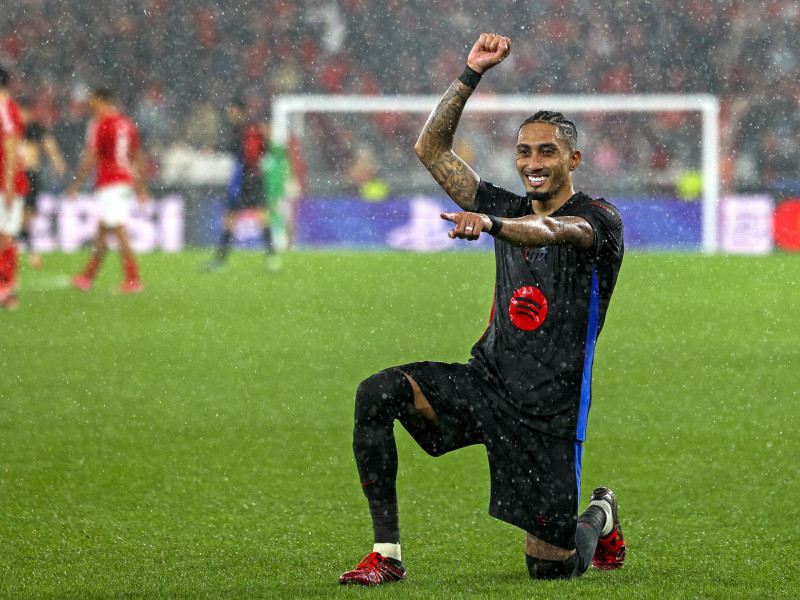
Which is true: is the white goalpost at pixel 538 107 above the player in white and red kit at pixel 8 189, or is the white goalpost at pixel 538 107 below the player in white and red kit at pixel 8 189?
above

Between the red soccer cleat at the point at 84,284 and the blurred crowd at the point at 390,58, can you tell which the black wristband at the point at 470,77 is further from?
the blurred crowd at the point at 390,58

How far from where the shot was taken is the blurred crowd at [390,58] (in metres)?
21.3

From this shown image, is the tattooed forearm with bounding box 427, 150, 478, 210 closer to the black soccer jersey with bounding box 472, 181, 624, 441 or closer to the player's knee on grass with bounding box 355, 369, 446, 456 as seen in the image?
the black soccer jersey with bounding box 472, 181, 624, 441

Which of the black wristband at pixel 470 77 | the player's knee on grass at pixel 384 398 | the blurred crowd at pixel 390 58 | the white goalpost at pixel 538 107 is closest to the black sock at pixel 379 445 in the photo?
the player's knee on grass at pixel 384 398

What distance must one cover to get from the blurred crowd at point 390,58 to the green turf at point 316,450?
9573 millimetres

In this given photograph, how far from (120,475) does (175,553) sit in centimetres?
137

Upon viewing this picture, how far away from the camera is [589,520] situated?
4.07 meters

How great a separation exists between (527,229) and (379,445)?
0.83 metres

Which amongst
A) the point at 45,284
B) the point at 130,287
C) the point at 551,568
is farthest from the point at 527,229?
the point at 45,284

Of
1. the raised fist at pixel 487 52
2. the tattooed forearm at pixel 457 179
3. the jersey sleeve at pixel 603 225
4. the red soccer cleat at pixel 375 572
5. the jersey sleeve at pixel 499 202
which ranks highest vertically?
the raised fist at pixel 487 52

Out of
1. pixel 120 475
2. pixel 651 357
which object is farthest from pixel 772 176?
pixel 120 475

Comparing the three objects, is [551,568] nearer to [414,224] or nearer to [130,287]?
[130,287]

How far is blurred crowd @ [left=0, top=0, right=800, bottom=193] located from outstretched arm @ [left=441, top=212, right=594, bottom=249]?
17.4 meters

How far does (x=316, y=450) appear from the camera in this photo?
6.07m
